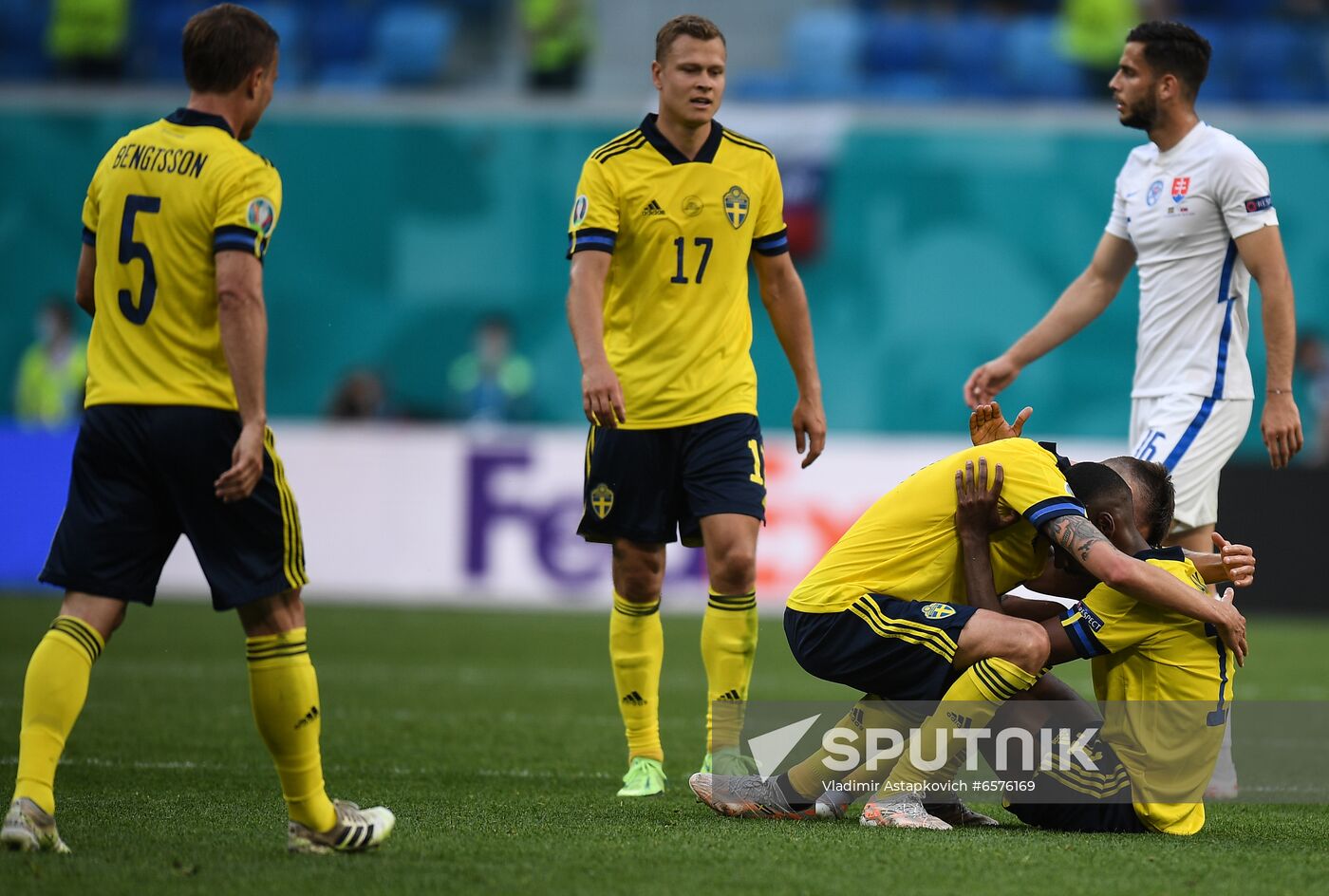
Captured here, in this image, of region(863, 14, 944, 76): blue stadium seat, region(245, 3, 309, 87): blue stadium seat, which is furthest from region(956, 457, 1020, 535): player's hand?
region(245, 3, 309, 87): blue stadium seat

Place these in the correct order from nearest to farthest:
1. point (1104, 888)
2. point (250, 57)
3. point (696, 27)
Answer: point (1104, 888)
point (250, 57)
point (696, 27)

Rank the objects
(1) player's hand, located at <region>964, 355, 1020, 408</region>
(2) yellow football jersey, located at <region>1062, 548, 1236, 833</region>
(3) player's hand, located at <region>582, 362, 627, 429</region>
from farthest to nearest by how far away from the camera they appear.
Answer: (1) player's hand, located at <region>964, 355, 1020, 408</region>
(3) player's hand, located at <region>582, 362, 627, 429</region>
(2) yellow football jersey, located at <region>1062, 548, 1236, 833</region>

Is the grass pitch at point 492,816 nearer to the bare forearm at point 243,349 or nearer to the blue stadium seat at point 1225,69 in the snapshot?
the bare forearm at point 243,349

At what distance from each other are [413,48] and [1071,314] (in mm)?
13084

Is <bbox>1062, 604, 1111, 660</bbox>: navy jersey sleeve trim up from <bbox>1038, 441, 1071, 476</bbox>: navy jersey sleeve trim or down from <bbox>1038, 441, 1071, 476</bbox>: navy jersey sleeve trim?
A: down

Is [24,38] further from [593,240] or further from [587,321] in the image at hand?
[587,321]

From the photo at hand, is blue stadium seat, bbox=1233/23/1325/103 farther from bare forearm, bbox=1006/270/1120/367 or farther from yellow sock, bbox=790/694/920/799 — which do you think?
yellow sock, bbox=790/694/920/799

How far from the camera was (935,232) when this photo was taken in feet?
56.8

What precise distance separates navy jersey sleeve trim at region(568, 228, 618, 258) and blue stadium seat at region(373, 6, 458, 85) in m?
13.4

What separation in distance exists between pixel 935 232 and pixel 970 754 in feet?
42.9

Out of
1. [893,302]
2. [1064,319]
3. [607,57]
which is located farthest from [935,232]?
[1064,319]

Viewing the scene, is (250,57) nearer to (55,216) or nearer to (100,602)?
(100,602)

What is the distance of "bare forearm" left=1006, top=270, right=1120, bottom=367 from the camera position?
634 centimetres

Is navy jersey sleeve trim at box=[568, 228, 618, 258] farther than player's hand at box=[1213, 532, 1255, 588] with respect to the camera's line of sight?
Yes
